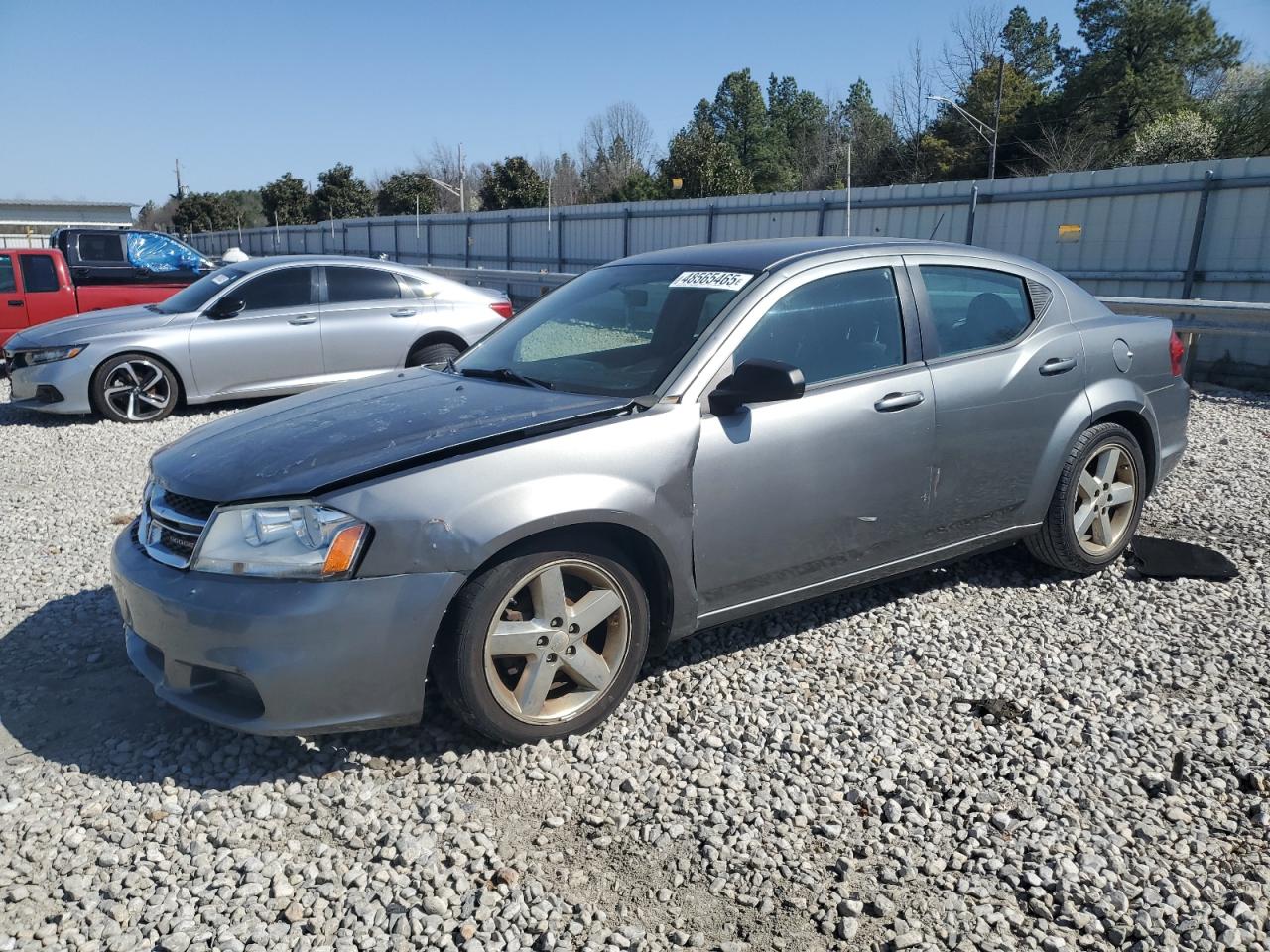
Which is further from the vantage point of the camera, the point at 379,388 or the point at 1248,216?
the point at 1248,216

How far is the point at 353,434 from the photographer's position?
135 inches

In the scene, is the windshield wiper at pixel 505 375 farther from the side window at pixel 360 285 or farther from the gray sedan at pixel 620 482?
the side window at pixel 360 285

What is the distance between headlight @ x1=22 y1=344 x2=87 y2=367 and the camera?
29.8ft

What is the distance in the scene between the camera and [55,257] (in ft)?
42.1

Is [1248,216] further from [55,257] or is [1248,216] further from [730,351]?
[55,257]

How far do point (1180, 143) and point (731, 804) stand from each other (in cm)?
3468

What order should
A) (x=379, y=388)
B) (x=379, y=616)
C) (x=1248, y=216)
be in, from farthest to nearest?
1. (x=1248, y=216)
2. (x=379, y=388)
3. (x=379, y=616)

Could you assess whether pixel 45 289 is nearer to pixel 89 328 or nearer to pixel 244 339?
pixel 89 328

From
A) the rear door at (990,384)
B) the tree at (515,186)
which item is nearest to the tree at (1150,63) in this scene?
the tree at (515,186)

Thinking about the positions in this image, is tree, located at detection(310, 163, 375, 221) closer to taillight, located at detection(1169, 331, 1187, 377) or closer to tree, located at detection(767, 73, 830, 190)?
tree, located at detection(767, 73, 830, 190)

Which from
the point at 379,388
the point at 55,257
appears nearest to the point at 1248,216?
the point at 379,388

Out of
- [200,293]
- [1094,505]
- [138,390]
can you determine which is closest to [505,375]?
[1094,505]

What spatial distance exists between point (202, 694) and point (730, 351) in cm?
223

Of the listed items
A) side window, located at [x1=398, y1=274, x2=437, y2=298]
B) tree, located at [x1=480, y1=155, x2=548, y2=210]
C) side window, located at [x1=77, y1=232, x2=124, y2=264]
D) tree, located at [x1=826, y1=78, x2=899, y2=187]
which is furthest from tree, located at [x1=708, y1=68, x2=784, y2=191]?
side window, located at [x1=398, y1=274, x2=437, y2=298]
